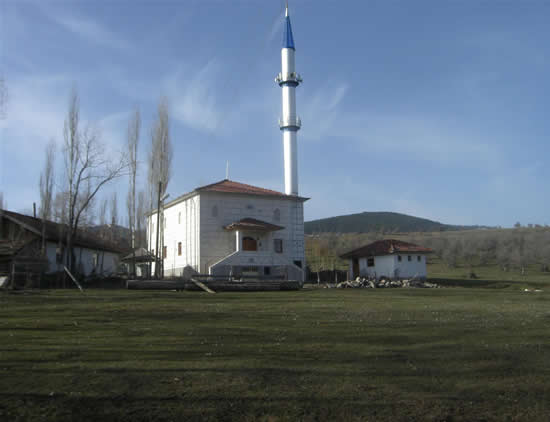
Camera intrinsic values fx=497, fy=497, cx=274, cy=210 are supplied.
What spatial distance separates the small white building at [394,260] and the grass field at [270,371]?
100 ft

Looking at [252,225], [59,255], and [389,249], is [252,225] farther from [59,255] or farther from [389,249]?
[59,255]

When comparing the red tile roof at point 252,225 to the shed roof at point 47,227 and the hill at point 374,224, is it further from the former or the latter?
the hill at point 374,224

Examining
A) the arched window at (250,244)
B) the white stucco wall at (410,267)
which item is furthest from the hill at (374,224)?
the arched window at (250,244)

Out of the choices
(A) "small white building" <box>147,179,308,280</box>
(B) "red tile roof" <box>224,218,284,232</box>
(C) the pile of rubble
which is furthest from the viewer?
(B) "red tile roof" <box>224,218,284,232</box>

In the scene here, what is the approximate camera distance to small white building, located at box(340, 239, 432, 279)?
1630 inches

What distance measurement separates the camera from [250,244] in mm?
39812

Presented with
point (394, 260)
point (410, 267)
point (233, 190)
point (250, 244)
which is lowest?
point (410, 267)

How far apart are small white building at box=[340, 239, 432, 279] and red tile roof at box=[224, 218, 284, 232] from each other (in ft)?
31.0

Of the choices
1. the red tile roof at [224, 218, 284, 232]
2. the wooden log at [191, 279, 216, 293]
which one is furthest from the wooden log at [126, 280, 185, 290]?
the red tile roof at [224, 218, 284, 232]

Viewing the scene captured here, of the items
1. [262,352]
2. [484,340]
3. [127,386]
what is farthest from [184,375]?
[484,340]

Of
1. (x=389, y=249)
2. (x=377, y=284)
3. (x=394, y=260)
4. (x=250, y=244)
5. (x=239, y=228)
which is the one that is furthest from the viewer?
(x=389, y=249)

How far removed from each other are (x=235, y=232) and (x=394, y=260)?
1348 cm

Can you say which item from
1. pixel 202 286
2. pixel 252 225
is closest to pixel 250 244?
pixel 252 225

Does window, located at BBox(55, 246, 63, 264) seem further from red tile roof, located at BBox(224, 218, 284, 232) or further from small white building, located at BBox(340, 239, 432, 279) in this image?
small white building, located at BBox(340, 239, 432, 279)
